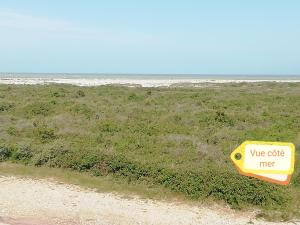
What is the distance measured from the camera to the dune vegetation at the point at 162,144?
1123cm

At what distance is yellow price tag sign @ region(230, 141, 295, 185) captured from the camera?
4.51 metres

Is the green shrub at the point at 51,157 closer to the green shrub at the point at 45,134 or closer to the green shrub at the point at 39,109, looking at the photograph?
the green shrub at the point at 45,134

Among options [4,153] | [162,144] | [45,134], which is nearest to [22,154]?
[4,153]

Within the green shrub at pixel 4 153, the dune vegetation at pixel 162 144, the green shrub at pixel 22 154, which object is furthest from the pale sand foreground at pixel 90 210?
the green shrub at pixel 4 153

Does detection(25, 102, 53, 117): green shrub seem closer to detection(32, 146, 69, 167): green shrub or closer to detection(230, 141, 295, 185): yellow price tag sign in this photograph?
detection(32, 146, 69, 167): green shrub

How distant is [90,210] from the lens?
1000cm

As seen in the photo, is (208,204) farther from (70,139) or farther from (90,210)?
(70,139)

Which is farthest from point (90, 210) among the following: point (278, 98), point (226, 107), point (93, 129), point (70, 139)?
point (278, 98)

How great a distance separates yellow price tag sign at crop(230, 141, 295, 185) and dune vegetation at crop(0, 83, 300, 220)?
237 inches

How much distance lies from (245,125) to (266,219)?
33.7ft

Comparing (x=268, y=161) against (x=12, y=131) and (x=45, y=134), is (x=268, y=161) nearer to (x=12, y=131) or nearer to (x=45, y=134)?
(x=45, y=134)

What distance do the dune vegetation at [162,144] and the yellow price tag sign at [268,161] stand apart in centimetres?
602

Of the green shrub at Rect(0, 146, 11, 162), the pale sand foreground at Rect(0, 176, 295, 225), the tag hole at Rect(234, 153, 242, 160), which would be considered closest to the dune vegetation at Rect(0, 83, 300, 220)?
the green shrub at Rect(0, 146, 11, 162)

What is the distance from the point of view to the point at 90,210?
10.0m
